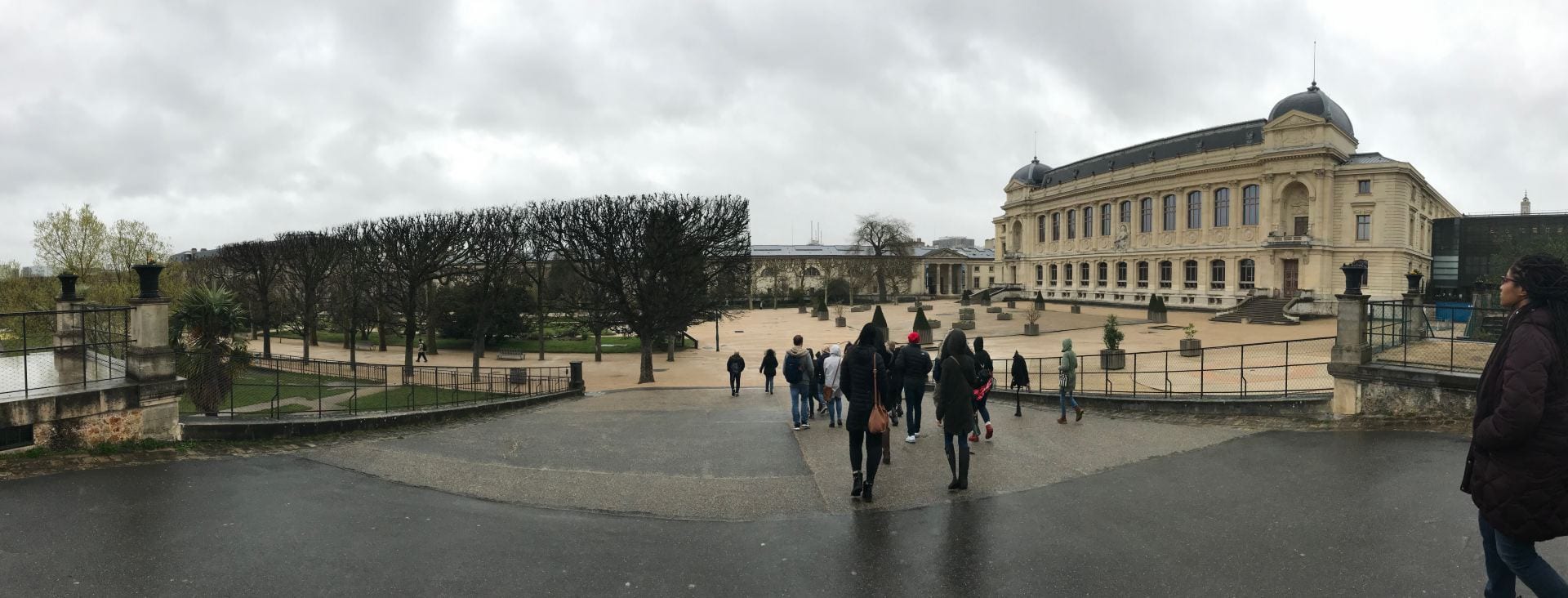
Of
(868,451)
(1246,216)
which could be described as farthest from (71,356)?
(1246,216)

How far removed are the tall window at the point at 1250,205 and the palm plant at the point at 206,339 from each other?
58.5 metres

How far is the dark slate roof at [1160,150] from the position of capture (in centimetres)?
5197

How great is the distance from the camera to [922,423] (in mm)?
11211

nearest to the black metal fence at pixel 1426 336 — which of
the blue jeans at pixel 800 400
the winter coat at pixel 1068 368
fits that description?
the winter coat at pixel 1068 368

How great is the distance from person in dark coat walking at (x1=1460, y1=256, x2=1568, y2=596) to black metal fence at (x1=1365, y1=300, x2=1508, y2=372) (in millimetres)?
8193

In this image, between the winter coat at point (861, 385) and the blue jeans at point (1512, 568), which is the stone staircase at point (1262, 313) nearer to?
the winter coat at point (861, 385)

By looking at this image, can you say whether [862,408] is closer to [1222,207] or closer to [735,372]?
[735,372]

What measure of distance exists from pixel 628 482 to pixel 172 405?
19.8ft

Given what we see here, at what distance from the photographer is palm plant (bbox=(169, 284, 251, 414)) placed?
15164 mm

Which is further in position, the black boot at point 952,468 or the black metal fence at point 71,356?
the black metal fence at point 71,356

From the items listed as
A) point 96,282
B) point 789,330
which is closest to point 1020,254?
point 789,330

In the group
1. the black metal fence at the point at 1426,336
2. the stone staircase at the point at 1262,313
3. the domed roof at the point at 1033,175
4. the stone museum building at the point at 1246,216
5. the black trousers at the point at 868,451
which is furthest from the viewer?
the domed roof at the point at 1033,175

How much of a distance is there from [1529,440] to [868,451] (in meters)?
4.31

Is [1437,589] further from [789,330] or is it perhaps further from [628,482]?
[789,330]
